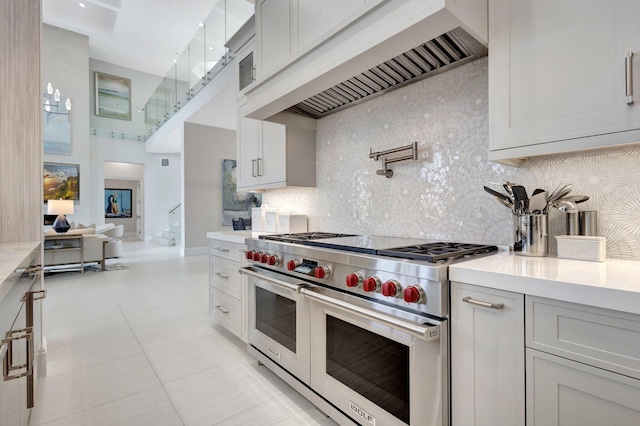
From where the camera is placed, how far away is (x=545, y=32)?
126cm

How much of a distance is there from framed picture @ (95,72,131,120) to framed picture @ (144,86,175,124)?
82 centimetres

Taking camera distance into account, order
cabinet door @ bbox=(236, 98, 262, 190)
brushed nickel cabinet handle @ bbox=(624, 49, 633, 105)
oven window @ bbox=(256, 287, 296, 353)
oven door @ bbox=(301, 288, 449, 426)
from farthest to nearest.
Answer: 1. cabinet door @ bbox=(236, 98, 262, 190)
2. oven window @ bbox=(256, 287, 296, 353)
3. oven door @ bbox=(301, 288, 449, 426)
4. brushed nickel cabinet handle @ bbox=(624, 49, 633, 105)

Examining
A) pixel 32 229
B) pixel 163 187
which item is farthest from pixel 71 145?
pixel 32 229

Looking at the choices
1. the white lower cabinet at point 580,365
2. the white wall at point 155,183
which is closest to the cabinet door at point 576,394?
the white lower cabinet at point 580,365

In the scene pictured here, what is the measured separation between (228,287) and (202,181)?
6.01 meters

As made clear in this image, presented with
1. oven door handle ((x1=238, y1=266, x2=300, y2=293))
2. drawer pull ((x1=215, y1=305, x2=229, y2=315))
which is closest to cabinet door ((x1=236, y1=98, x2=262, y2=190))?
oven door handle ((x1=238, y1=266, x2=300, y2=293))

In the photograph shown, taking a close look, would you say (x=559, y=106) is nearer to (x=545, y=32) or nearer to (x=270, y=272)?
(x=545, y=32)

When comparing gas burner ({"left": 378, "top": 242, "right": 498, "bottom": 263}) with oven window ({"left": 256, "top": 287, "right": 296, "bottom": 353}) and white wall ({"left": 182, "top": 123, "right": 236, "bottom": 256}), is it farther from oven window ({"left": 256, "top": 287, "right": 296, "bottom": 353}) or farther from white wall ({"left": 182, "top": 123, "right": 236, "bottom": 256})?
white wall ({"left": 182, "top": 123, "right": 236, "bottom": 256})

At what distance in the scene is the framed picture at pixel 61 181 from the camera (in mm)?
8578

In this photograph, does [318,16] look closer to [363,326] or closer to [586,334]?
[363,326]

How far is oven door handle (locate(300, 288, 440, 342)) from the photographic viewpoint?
1.14 meters

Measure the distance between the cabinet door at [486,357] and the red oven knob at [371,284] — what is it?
1.01 feet

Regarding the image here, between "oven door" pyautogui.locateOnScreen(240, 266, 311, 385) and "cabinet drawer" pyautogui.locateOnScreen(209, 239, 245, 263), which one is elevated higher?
"cabinet drawer" pyautogui.locateOnScreen(209, 239, 245, 263)

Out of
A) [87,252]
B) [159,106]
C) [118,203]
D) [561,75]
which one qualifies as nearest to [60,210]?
[87,252]
